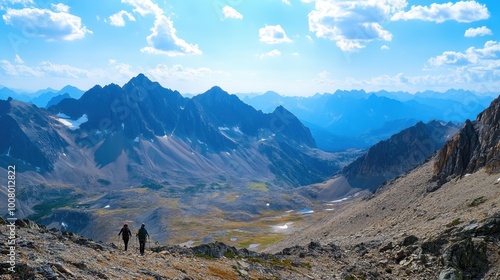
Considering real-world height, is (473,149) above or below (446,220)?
above

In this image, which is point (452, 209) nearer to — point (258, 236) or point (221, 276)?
point (221, 276)

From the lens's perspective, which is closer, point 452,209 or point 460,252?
point 460,252

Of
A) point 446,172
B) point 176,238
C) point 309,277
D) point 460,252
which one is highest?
point 446,172

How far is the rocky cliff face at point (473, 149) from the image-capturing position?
7581 cm

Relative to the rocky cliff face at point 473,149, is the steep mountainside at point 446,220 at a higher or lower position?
lower

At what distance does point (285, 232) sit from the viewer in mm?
195625

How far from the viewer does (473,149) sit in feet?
283

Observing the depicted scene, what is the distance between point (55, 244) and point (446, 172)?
82227mm

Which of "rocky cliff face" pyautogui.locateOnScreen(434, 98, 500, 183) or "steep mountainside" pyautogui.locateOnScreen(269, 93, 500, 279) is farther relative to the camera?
"rocky cliff face" pyautogui.locateOnScreen(434, 98, 500, 183)

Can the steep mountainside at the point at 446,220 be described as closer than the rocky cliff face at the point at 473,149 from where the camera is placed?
Yes

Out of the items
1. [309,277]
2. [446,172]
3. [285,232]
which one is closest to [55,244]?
[309,277]

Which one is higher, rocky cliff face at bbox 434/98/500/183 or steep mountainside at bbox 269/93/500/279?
rocky cliff face at bbox 434/98/500/183

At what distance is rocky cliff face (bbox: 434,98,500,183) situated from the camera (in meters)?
75.8

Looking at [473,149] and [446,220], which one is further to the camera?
[473,149]
